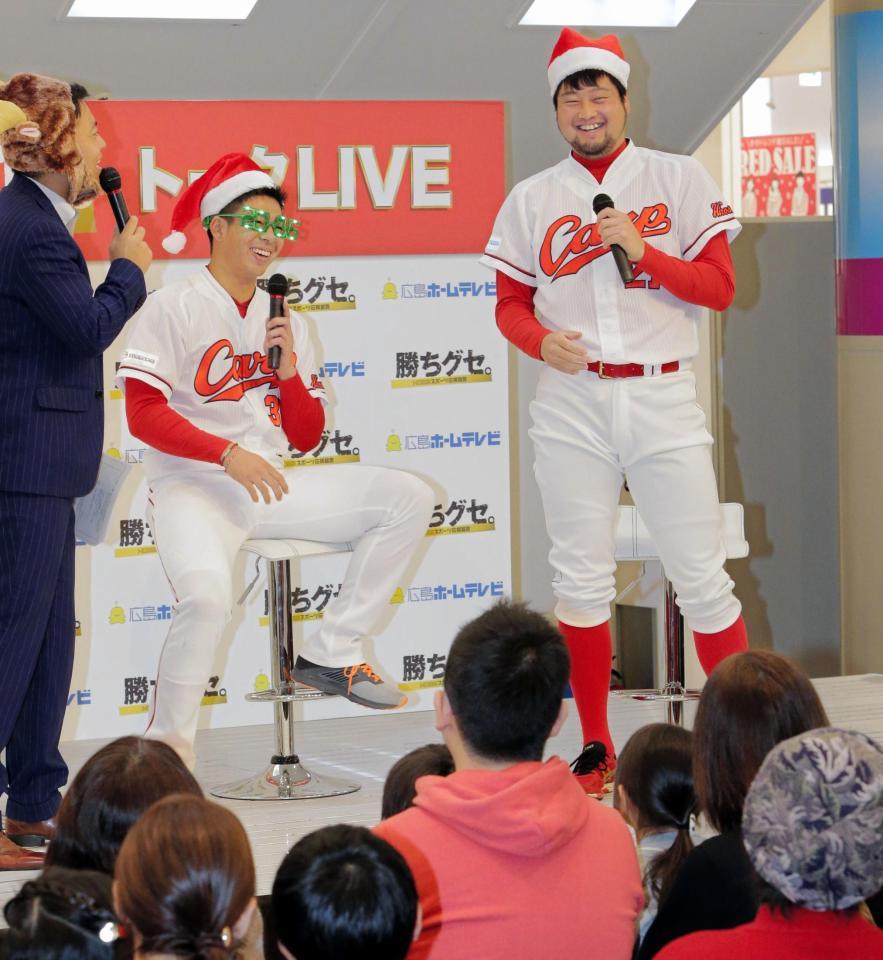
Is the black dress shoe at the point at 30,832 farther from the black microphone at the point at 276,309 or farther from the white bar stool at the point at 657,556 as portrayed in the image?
the white bar stool at the point at 657,556

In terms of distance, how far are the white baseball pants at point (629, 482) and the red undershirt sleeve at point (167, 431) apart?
76 cm

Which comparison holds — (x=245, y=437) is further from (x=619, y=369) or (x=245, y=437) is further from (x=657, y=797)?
(x=657, y=797)

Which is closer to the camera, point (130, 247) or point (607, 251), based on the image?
point (130, 247)

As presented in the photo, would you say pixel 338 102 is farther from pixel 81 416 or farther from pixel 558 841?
pixel 558 841

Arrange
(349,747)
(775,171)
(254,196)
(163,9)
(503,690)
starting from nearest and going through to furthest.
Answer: (503,690) → (254,196) → (349,747) → (163,9) → (775,171)

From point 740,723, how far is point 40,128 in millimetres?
1828

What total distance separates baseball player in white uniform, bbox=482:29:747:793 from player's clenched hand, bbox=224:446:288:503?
625 millimetres

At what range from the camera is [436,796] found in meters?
1.79

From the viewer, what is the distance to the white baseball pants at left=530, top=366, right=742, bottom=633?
338 cm

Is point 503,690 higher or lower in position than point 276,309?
lower

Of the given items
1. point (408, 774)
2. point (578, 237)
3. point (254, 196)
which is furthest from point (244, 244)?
point (408, 774)

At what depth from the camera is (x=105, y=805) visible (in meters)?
1.93

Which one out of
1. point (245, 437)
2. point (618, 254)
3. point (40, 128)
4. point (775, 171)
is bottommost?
point (245, 437)

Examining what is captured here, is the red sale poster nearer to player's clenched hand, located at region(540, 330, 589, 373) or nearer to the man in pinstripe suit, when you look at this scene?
player's clenched hand, located at region(540, 330, 589, 373)
